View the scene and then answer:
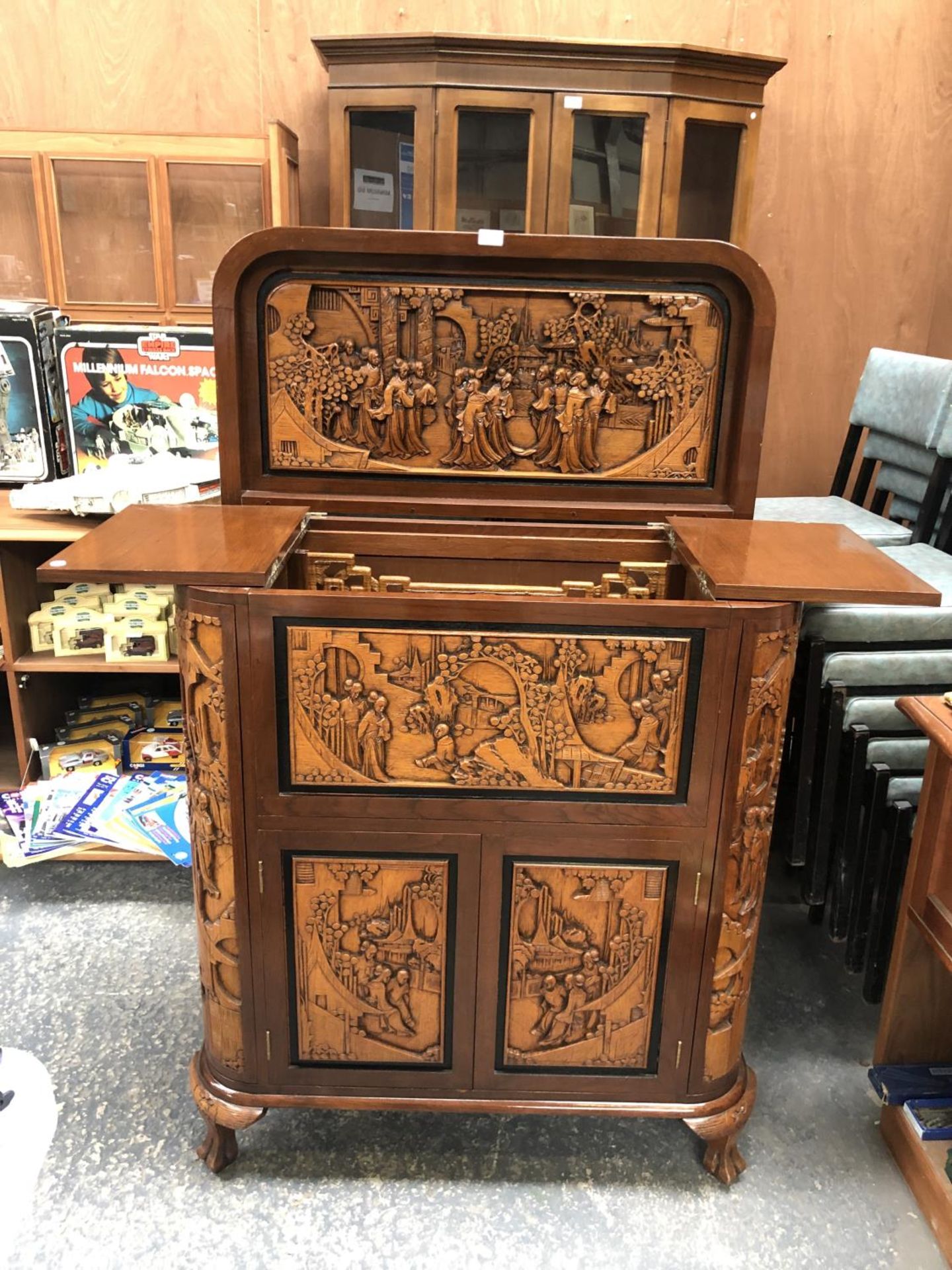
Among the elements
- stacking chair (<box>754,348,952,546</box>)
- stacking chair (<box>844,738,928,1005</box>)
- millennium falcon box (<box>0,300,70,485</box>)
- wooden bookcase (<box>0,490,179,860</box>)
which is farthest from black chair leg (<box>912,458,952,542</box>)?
A: millennium falcon box (<box>0,300,70,485</box>)

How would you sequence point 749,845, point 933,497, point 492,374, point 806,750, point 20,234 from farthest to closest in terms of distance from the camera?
point 20,234, point 933,497, point 806,750, point 492,374, point 749,845

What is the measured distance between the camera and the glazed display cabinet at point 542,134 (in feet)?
7.03

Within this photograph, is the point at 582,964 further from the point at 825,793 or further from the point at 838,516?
the point at 838,516

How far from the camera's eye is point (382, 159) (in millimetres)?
2293

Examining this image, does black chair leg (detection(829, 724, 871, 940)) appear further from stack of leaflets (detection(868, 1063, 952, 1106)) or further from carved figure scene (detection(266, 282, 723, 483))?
carved figure scene (detection(266, 282, 723, 483))

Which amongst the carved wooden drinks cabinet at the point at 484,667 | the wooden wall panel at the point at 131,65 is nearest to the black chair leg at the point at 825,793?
the carved wooden drinks cabinet at the point at 484,667

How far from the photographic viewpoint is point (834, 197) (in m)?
2.70

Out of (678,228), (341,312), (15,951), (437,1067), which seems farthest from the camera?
(678,228)

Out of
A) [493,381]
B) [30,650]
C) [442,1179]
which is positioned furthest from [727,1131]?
[30,650]

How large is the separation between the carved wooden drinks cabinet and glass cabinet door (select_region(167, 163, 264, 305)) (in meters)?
1.04

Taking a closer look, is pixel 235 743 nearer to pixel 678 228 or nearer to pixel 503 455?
pixel 503 455

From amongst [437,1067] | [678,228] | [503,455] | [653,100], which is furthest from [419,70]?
[437,1067]

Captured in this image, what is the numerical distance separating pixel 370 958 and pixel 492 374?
3.07ft

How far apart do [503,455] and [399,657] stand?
0.54 metres
